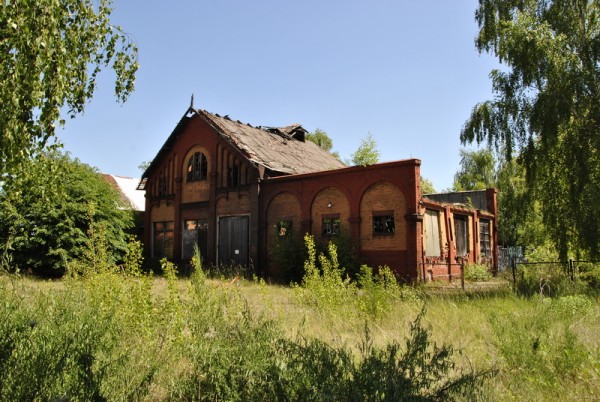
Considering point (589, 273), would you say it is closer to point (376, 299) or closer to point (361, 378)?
point (376, 299)

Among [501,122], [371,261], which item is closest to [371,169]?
[371,261]

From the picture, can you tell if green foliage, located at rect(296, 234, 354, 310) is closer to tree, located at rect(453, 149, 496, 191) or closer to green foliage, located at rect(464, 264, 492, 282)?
green foliage, located at rect(464, 264, 492, 282)

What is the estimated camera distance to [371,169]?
60.8 ft

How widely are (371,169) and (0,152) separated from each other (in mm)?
15408

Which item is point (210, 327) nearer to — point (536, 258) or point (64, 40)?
point (64, 40)

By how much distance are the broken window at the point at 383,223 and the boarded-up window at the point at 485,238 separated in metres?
9.19

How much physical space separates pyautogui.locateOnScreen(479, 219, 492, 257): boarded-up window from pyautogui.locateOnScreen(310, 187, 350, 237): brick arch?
32.1 ft

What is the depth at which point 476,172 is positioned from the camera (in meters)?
46.4

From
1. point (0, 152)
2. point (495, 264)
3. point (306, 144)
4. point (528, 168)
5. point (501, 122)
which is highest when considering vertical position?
point (306, 144)

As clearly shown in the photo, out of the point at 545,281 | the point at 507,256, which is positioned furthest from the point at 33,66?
the point at 507,256

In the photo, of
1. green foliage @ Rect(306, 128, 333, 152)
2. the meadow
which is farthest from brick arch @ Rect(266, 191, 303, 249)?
green foliage @ Rect(306, 128, 333, 152)

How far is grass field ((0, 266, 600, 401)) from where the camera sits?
3475 mm

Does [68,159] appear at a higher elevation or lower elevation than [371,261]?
higher

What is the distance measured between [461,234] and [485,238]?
401 cm
